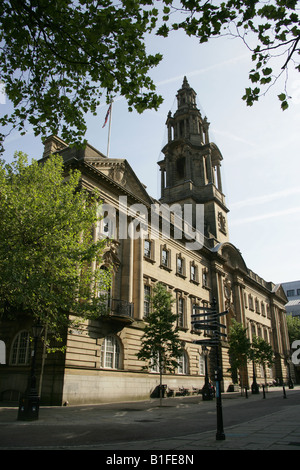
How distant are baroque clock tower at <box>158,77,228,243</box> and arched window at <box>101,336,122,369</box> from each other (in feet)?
80.2

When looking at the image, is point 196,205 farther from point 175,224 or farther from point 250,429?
point 250,429

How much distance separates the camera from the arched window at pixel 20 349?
71.4 feet

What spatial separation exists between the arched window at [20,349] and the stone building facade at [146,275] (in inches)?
2.5

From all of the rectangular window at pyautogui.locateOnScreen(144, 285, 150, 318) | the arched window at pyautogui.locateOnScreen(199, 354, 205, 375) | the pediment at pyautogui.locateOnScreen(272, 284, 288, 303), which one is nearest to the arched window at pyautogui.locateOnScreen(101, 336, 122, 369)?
the rectangular window at pyautogui.locateOnScreen(144, 285, 150, 318)

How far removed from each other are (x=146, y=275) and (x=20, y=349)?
1144cm

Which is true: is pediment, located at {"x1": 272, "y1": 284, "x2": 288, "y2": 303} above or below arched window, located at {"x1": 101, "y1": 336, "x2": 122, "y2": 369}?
above

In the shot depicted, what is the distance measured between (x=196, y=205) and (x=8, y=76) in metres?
39.6

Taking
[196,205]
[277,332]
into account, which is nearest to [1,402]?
[196,205]

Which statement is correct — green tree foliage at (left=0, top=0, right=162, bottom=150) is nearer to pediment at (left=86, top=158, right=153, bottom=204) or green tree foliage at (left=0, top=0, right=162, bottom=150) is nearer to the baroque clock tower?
pediment at (left=86, top=158, right=153, bottom=204)

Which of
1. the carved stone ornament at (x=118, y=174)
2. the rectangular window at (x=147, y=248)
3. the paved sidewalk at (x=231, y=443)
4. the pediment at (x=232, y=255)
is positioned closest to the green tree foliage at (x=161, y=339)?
the rectangular window at (x=147, y=248)

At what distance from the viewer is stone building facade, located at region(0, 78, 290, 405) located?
68.8ft

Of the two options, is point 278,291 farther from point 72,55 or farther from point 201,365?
point 72,55

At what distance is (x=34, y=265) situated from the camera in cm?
1667

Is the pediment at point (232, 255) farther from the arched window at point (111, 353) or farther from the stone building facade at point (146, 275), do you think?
the arched window at point (111, 353)
